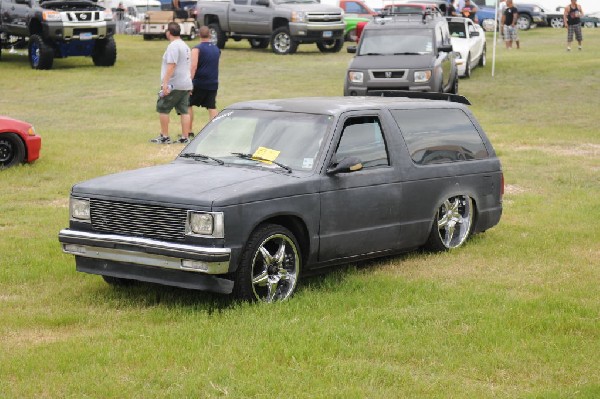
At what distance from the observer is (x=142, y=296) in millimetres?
8453

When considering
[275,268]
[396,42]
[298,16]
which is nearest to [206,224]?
[275,268]

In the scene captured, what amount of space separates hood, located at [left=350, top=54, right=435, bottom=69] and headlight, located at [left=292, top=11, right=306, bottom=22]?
1204 cm

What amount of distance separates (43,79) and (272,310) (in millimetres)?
21307

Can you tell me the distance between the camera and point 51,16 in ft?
92.6

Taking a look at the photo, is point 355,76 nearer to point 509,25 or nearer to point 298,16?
point 298,16

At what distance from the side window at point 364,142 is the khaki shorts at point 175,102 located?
26.1 ft

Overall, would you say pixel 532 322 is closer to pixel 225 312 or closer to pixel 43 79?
pixel 225 312

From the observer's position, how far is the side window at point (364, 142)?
9039 mm

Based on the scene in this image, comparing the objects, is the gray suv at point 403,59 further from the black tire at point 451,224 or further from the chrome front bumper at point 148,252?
the chrome front bumper at point 148,252

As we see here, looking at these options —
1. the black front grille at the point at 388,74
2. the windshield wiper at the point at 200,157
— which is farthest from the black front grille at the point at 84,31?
the windshield wiper at the point at 200,157

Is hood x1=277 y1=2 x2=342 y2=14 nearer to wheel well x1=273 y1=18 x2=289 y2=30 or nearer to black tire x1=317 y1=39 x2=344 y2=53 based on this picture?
wheel well x1=273 y1=18 x2=289 y2=30

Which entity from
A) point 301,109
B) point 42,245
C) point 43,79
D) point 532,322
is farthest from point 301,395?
point 43,79

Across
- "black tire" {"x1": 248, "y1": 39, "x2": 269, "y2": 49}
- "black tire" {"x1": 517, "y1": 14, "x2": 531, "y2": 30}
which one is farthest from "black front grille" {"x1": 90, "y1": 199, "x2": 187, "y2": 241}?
"black tire" {"x1": 517, "y1": 14, "x2": 531, "y2": 30}

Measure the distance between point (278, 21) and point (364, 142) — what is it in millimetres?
27062
